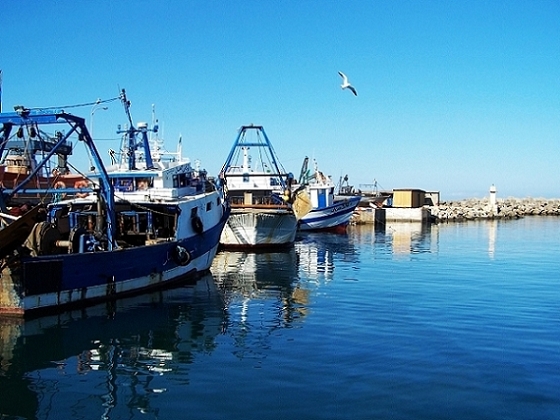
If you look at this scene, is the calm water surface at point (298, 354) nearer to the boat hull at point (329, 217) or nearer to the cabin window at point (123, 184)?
the cabin window at point (123, 184)

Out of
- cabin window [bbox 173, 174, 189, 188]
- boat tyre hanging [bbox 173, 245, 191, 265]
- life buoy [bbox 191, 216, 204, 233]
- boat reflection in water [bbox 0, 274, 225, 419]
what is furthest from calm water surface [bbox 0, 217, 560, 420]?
cabin window [bbox 173, 174, 189, 188]

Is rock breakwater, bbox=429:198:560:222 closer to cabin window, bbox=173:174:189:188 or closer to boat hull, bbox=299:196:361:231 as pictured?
boat hull, bbox=299:196:361:231

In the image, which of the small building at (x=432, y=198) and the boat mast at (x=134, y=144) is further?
the small building at (x=432, y=198)

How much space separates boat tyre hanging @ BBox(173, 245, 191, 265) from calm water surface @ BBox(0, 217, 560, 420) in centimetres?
107

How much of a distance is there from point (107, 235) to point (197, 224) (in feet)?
14.4

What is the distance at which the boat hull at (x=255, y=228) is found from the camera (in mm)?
32812

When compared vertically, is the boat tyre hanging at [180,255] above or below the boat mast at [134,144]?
below

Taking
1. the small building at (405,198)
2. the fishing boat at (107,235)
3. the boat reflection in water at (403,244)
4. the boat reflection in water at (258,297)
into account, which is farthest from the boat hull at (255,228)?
the small building at (405,198)

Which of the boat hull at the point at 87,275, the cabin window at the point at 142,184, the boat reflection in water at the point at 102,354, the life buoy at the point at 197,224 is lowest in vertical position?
the boat reflection in water at the point at 102,354

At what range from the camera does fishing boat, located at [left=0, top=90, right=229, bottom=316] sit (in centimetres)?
1397

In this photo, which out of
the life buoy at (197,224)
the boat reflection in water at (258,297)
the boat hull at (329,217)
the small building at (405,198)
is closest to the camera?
the boat reflection in water at (258,297)

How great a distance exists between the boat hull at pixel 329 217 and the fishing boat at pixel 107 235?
26.1 m

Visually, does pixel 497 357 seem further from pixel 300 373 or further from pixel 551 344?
pixel 300 373

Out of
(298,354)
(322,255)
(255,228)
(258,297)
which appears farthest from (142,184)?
(298,354)
